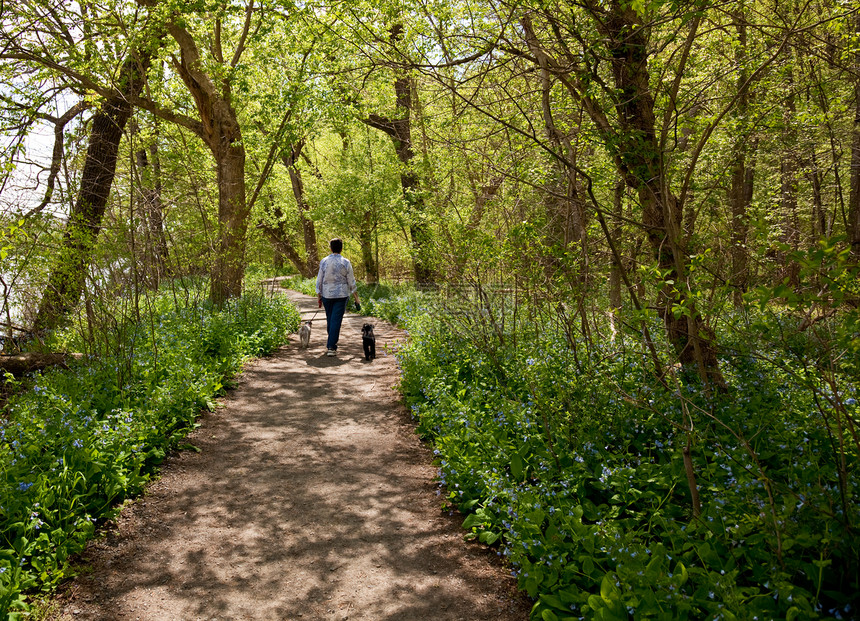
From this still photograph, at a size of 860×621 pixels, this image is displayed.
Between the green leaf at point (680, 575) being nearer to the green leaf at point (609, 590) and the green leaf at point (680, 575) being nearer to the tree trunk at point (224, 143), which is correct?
the green leaf at point (609, 590)

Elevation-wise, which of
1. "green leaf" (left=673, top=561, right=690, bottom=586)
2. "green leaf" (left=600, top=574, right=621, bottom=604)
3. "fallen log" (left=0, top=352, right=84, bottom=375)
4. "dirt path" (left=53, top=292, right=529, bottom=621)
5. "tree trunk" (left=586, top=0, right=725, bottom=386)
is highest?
"tree trunk" (left=586, top=0, right=725, bottom=386)

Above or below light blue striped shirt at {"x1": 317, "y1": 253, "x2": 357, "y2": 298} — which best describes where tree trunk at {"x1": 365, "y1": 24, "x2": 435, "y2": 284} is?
above

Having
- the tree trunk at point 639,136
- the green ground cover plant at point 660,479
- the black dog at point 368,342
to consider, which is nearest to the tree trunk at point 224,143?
the black dog at point 368,342

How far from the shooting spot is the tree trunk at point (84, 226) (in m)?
7.12

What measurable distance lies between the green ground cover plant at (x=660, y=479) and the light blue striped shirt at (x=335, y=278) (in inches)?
164

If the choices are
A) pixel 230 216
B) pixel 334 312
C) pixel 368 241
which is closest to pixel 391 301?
pixel 368 241

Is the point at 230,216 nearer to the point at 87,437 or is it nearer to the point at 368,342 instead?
the point at 368,342

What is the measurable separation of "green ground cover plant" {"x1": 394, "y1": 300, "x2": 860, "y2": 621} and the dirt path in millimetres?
326

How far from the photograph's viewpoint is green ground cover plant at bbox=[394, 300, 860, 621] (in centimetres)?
279

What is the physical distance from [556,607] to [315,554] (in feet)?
5.71

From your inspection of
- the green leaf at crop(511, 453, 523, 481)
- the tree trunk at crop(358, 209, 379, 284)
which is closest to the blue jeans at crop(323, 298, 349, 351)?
the green leaf at crop(511, 453, 523, 481)

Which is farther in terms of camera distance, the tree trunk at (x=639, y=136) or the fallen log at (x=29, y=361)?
the fallen log at (x=29, y=361)

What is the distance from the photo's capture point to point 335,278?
1046cm

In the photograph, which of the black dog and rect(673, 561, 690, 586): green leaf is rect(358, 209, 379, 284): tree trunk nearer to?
the black dog
